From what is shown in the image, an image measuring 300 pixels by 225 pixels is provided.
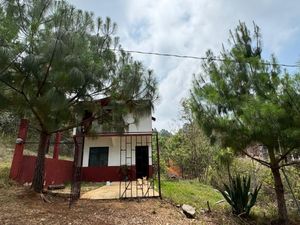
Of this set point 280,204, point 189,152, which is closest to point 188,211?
point 280,204

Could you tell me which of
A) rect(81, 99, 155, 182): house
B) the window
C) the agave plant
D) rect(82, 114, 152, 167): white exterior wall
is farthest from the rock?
the window

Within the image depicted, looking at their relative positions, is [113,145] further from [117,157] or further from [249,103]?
[249,103]

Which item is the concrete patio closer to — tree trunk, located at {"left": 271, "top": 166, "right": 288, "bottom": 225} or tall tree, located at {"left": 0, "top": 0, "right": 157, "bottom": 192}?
tall tree, located at {"left": 0, "top": 0, "right": 157, "bottom": 192}

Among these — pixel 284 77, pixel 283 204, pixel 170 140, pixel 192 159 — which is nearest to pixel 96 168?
pixel 192 159

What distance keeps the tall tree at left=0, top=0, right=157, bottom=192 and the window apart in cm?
596

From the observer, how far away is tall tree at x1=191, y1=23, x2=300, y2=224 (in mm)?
4988

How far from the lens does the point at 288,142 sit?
5.16 meters

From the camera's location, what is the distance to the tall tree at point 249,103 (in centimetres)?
499

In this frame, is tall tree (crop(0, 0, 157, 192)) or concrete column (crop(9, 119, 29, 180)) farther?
concrete column (crop(9, 119, 29, 180))

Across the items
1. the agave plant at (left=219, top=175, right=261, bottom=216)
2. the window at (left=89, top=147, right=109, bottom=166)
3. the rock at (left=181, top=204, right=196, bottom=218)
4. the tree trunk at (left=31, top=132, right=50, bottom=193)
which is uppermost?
the window at (left=89, top=147, right=109, bottom=166)

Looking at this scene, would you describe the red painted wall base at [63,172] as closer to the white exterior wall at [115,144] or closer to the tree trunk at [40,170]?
the white exterior wall at [115,144]

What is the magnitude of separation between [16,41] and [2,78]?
0.86m

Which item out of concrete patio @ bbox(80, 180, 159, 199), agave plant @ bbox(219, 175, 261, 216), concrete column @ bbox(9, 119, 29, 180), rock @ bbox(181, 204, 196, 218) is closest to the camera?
rock @ bbox(181, 204, 196, 218)

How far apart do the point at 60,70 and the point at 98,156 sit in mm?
8036
